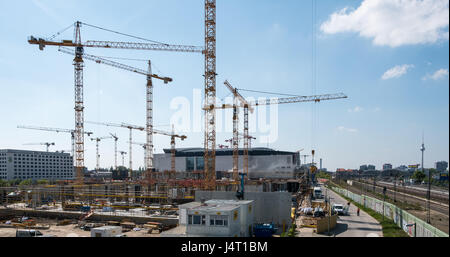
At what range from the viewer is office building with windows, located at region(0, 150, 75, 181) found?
89562 millimetres

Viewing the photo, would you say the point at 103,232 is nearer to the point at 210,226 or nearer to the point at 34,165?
the point at 210,226

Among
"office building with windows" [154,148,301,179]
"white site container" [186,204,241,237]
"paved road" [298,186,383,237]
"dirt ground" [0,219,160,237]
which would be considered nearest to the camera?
"white site container" [186,204,241,237]

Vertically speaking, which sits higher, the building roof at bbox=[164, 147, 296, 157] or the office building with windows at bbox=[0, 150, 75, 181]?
the building roof at bbox=[164, 147, 296, 157]

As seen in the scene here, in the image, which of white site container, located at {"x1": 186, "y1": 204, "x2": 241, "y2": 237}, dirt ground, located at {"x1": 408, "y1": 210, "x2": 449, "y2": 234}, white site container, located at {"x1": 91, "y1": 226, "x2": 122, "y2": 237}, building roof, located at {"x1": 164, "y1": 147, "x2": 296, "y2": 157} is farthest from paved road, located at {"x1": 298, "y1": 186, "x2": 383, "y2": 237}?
building roof, located at {"x1": 164, "y1": 147, "x2": 296, "y2": 157}

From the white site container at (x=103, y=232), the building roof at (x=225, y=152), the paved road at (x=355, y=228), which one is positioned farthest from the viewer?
the building roof at (x=225, y=152)

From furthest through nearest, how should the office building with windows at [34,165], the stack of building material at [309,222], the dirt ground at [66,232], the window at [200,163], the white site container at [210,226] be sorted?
the office building with windows at [34,165] < the window at [200,163] < the stack of building material at [309,222] < the dirt ground at [66,232] < the white site container at [210,226]

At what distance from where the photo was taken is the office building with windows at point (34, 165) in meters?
89.6

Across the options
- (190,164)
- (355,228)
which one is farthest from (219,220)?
(190,164)

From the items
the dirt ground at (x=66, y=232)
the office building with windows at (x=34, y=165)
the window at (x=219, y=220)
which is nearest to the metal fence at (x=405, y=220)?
the window at (x=219, y=220)

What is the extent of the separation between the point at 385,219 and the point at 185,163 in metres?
Answer: 68.8

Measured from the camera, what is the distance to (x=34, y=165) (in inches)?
3851

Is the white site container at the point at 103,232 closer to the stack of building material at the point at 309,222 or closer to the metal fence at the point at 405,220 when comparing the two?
the stack of building material at the point at 309,222

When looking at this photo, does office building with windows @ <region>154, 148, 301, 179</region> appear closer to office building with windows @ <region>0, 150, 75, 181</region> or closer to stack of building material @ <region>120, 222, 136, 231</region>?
office building with windows @ <region>0, 150, 75, 181</region>
